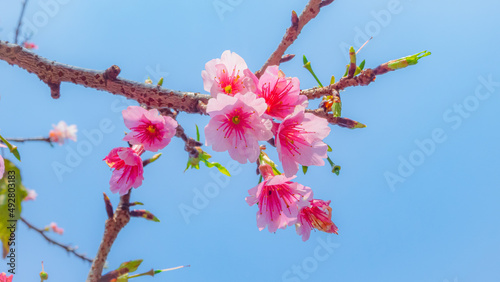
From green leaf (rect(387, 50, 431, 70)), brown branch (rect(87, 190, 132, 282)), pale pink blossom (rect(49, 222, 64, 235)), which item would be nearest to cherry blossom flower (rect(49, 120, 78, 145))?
pale pink blossom (rect(49, 222, 64, 235))

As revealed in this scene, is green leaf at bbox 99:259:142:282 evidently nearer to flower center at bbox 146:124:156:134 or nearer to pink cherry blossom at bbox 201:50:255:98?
flower center at bbox 146:124:156:134

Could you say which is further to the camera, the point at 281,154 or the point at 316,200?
the point at 316,200

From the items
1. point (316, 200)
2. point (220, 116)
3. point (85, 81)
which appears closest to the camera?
point (220, 116)

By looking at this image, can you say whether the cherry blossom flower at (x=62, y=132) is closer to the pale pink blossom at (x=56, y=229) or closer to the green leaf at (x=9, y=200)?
the pale pink blossom at (x=56, y=229)

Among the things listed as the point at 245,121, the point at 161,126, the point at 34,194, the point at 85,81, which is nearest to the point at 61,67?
the point at 85,81

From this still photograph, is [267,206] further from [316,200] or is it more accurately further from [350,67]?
[350,67]

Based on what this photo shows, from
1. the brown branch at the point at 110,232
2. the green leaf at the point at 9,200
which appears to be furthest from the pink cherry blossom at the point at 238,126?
the brown branch at the point at 110,232

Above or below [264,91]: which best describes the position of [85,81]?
above
